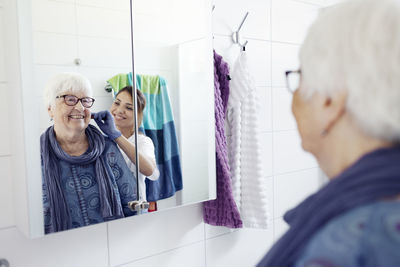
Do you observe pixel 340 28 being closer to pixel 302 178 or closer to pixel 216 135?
pixel 216 135

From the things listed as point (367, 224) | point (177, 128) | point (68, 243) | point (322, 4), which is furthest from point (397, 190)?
point (322, 4)

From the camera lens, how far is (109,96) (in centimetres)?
93

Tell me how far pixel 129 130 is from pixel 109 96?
11cm

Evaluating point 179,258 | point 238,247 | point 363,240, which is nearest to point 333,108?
point 363,240

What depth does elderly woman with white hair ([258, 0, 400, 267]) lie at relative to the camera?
439 millimetres

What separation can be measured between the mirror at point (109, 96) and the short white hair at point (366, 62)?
578 mm

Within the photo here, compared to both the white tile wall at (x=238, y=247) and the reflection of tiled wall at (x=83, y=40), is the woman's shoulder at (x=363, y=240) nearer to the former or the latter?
the reflection of tiled wall at (x=83, y=40)

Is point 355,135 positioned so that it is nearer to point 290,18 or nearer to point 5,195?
point 5,195

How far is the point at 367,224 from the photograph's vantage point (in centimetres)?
44

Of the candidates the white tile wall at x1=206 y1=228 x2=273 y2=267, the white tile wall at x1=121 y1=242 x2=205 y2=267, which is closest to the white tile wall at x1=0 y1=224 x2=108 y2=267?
the white tile wall at x1=121 y1=242 x2=205 y2=267

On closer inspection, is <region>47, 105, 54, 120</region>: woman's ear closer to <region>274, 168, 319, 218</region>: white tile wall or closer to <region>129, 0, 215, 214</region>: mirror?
<region>129, 0, 215, 214</region>: mirror

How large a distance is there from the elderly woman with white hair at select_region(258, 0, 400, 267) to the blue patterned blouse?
1.68 ft

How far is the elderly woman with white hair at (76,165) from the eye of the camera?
84 centimetres

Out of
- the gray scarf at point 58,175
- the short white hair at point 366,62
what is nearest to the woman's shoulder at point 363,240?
the short white hair at point 366,62
